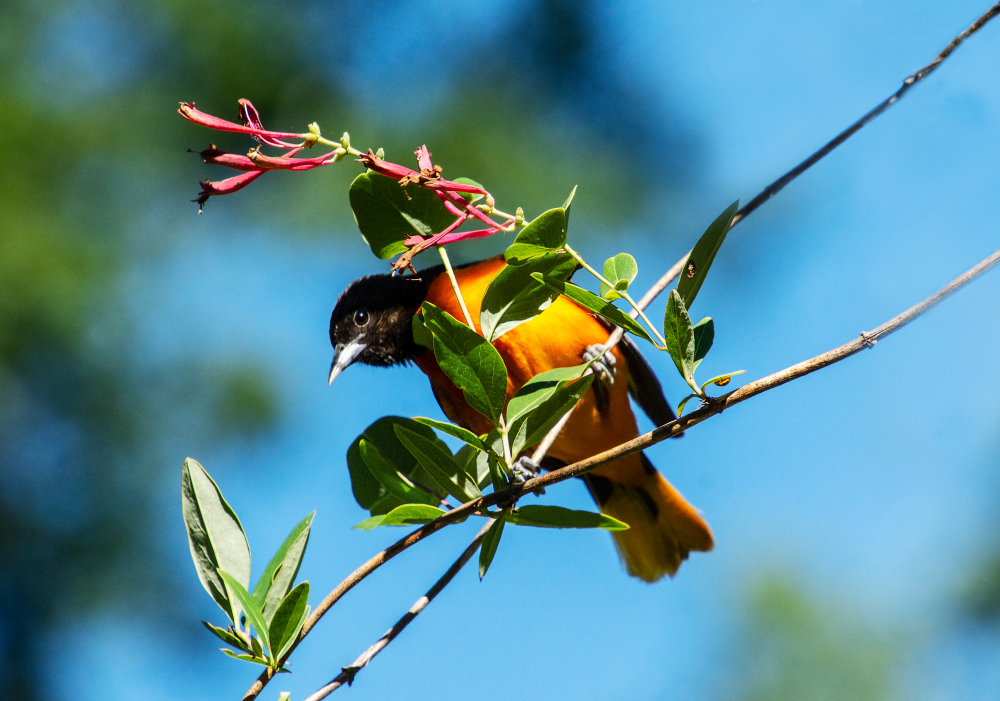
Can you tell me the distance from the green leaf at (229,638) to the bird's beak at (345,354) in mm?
2134

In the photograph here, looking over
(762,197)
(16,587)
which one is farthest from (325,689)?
(16,587)

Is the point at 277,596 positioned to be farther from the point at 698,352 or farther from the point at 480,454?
the point at 698,352

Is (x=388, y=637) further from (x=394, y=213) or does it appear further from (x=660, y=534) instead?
(x=660, y=534)

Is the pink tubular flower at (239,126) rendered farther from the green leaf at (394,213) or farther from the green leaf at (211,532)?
the green leaf at (211,532)

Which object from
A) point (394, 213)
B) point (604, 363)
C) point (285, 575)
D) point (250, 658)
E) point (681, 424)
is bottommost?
point (250, 658)

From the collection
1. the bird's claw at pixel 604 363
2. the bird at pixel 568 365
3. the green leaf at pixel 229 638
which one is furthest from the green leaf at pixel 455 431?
the bird's claw at pixel 604 363

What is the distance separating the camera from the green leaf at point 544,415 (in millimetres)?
1198

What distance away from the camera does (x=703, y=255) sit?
3.91ft

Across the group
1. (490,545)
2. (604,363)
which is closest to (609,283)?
(490,545)

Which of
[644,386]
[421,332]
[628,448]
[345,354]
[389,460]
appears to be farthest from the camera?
[644,386]

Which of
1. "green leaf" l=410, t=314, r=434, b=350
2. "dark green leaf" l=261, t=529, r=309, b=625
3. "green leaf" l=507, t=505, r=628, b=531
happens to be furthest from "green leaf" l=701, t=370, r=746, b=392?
"dark green leaf" l=261, t=529, r=309, b=625

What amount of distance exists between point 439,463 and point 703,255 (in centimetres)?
51

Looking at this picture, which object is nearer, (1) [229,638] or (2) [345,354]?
(1) [229,638]

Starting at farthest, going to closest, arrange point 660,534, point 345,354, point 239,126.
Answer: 1. point 660,534
2. point 345,354
3. point 239,126
